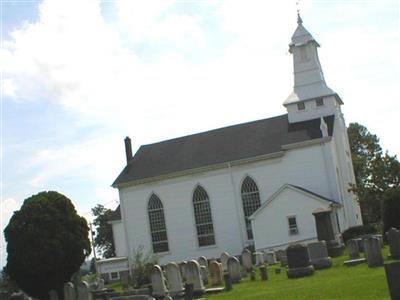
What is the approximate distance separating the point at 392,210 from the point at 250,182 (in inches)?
734

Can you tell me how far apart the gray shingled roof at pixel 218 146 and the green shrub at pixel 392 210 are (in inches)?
629

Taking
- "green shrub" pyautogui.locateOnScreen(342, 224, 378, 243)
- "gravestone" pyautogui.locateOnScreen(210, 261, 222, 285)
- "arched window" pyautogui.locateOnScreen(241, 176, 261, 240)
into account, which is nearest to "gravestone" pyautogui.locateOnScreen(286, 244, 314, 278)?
"gravestone" pyautogui.locateOnScreen(210, 261, 222, 285)

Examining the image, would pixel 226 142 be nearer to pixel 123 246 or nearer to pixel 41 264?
pixel 123 246

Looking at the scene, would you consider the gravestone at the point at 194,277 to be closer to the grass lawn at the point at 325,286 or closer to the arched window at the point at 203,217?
the grass lawn at the point at 325,286

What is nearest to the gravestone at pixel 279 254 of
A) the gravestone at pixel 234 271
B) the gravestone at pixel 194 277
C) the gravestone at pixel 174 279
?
the gravestone at pixel 234 271

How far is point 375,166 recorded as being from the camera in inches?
1610

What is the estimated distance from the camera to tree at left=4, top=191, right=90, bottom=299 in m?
27.0

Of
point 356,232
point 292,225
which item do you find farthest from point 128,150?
point 356,232

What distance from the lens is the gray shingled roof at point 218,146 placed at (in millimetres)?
47375

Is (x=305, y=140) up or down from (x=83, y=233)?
up

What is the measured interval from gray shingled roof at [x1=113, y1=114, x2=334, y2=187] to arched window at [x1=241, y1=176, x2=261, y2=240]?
2.17m

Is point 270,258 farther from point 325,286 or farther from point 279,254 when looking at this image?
point 325,286

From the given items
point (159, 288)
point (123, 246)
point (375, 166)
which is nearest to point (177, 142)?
point (123, 246)

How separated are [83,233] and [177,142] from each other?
26.2m
